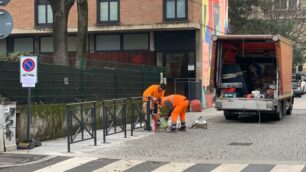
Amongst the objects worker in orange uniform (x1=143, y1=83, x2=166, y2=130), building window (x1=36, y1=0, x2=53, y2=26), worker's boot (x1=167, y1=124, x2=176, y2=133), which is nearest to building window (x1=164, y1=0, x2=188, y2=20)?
building window (x1=36, y1=0, x2=53, y2=26)

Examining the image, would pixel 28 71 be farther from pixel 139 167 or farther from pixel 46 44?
pixel 46 44

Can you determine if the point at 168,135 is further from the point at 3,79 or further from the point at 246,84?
the point at 246,84

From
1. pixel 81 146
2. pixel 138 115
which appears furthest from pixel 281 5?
pixel 81 146

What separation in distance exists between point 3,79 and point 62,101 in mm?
Answer: 2778

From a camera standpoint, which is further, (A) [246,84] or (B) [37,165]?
(A) [246,84]

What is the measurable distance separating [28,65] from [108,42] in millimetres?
17211

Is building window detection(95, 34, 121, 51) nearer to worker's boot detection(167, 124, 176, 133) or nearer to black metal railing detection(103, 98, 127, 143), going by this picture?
worker's boot detection(167, 124, 176, 133)

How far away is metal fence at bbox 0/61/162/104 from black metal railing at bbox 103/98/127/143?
63.6 inches

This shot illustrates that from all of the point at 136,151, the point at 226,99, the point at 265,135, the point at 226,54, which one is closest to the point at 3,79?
the point at 136,151

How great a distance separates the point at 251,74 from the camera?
21922 mm

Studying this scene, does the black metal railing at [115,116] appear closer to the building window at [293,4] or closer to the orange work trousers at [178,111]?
the orange work trousers at [178,111]

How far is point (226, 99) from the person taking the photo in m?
19.6

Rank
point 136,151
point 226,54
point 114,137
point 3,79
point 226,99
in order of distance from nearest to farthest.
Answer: point 136,151 < point 3,79 < point 114,137 < point 226,99 < point 226,54

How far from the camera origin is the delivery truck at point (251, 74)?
63.7 ft
